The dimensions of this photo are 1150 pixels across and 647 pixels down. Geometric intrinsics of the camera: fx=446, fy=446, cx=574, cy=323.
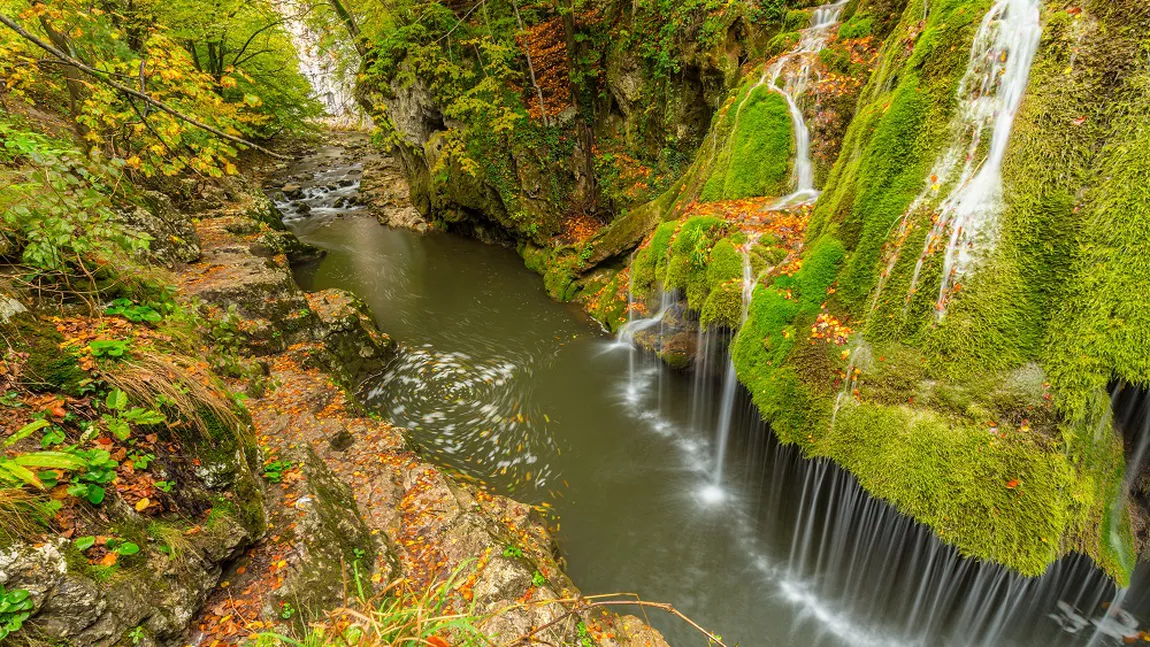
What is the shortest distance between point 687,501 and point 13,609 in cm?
626

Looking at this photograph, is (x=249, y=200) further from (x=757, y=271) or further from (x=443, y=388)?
(x=757, y=271)

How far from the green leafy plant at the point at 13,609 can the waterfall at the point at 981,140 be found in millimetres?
6603

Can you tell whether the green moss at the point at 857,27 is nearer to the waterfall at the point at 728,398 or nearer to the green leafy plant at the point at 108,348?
the waterfall at the point at 728,398

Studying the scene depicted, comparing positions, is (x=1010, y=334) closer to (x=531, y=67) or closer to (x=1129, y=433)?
(x=1129, y=433)

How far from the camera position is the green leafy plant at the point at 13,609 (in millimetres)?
2107

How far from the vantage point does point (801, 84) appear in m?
8.05

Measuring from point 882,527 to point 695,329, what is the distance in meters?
4.43

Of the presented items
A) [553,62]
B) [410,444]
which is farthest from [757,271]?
[553,62]

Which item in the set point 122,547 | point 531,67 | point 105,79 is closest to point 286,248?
point 531,67

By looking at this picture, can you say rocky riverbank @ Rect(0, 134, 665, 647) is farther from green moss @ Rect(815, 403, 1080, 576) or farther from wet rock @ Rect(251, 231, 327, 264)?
wet rock @ Rect(251, 231, 327, 264)

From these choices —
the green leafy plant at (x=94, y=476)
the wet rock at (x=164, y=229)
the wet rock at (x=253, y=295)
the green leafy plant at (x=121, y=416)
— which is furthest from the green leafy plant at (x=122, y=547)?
the wet rock at (x=164, y=229)

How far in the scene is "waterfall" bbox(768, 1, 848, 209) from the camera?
→ 25.8ft

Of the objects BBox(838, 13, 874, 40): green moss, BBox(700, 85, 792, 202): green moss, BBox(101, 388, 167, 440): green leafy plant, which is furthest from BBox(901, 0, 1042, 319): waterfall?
BBox(101, 388, 167, 440): green leafy plant

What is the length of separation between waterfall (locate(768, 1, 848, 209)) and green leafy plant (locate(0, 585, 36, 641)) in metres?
8.92
